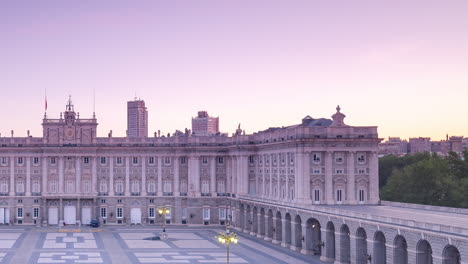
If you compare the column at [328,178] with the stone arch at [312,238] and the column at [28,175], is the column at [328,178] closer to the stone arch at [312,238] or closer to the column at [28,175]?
the stone arch at [312,238]

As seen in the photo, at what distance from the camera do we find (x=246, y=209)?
380 feet

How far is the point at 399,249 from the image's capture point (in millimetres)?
66625

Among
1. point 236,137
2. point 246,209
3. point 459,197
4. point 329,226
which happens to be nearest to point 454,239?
point 329,226

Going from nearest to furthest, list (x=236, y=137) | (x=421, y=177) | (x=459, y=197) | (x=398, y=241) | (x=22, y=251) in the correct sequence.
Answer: (x=398, y=241) → (x=22, y=251) → (x=459, y=197) → (x=421, y=177) → (x=236, y=137)

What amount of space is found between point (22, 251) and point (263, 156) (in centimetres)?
3900

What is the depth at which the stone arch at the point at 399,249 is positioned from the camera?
66.4 m

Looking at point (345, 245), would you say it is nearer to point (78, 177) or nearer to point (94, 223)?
point (94, 223)

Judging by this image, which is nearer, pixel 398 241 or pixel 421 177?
pixel 398 241

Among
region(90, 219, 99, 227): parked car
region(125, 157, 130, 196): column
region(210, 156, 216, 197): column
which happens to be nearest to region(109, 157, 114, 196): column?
region(125, 157, 130, 196): column

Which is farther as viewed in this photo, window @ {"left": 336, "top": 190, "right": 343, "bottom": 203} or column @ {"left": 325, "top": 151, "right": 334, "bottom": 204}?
window @ {"left": 336, "top": 190, "right": 343, "bottom": 203}

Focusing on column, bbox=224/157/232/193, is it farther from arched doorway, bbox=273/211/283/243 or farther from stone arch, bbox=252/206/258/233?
arched doorway, bbox=273/211/283/243

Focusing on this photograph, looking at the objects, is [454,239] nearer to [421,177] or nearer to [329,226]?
[329,226]

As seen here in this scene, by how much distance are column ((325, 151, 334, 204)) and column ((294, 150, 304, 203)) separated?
3.04 meters

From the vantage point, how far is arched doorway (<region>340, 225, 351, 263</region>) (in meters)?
78.7
